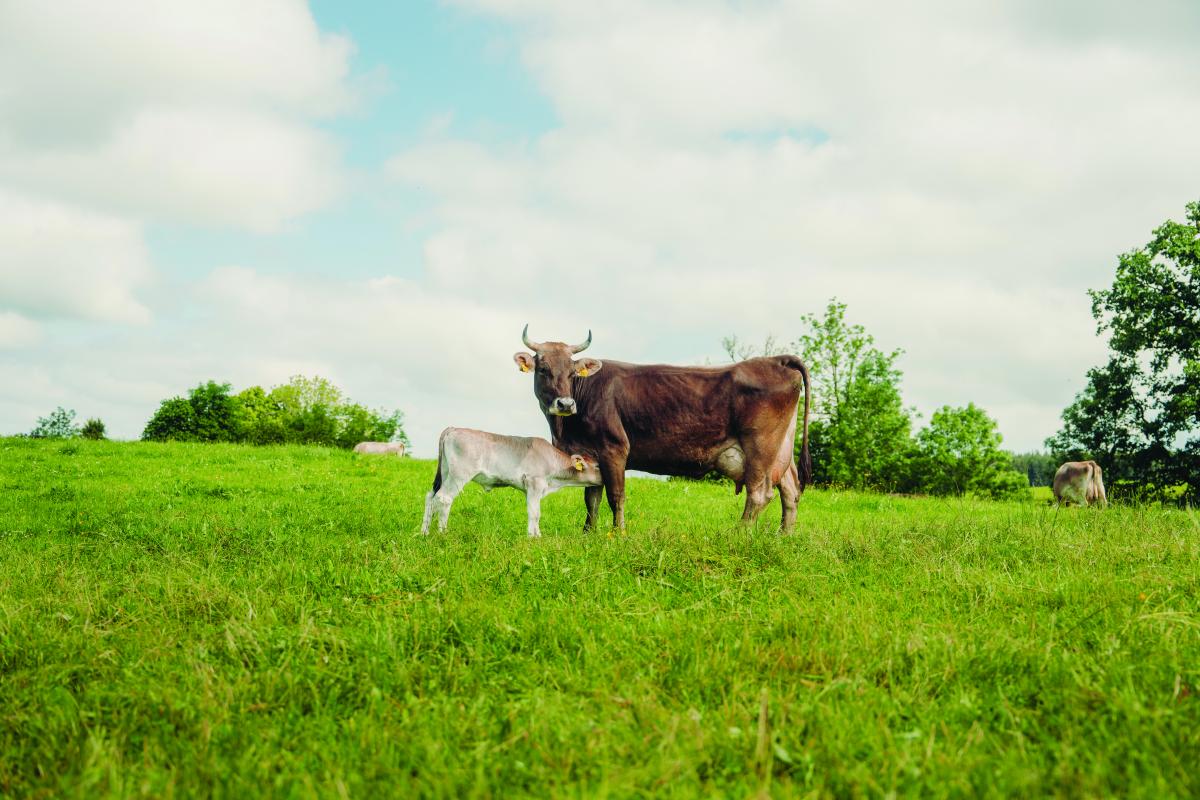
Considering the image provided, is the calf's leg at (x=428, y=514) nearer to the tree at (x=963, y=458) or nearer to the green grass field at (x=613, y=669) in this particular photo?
the green grass field at (x=613, y=669)

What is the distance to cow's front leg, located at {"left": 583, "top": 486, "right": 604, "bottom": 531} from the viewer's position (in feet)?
36.0

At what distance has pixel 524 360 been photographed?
11.4 metres

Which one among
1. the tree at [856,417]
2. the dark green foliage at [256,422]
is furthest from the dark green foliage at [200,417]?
the tree at [856,417]

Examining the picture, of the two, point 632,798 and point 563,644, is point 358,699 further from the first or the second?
point 632,798

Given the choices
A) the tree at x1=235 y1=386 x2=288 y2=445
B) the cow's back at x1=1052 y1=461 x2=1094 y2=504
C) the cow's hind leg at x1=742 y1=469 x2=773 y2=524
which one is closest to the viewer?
the cow's hind leg at x1=742 y1=469 x2=773 y2=524

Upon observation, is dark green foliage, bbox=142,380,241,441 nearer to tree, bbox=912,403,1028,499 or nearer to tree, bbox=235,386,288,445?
tree, bbox=235,386,288,445

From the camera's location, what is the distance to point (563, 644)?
16.8 ft

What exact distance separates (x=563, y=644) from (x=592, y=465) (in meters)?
6.08

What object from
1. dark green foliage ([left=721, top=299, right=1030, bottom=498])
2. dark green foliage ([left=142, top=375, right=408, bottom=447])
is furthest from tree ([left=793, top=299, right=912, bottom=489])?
dark green foliage ([left=142, top=375, right=408, bottom=447])

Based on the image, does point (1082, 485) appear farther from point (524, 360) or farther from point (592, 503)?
point (524, 360)

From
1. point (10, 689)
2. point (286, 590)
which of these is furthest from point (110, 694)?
point (286, 590)

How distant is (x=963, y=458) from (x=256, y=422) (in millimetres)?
61058

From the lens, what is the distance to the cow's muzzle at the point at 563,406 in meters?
10.7

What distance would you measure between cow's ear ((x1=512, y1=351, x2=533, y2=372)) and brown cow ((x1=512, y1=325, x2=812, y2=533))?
14 millimetres
